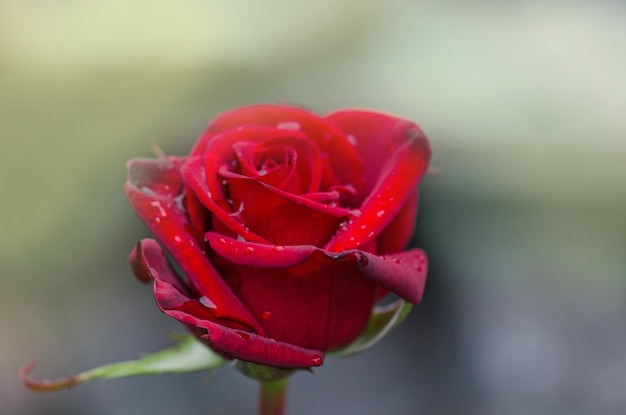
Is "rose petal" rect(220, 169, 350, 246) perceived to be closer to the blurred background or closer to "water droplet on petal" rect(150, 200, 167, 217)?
"water droplet on petal" rect(150, 200, 167, 217)

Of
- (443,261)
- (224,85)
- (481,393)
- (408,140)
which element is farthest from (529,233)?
(408,140)

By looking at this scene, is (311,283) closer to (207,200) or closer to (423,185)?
(207,200)

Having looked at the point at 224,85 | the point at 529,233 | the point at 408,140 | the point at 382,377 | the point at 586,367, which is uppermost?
the point at 408,140

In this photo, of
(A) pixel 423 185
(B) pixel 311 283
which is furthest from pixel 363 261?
(A) pixel 423 185

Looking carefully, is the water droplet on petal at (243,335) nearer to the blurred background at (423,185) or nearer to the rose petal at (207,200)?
Answer: the rose petal at (207,200)

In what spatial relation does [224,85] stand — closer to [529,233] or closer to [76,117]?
[76,117]

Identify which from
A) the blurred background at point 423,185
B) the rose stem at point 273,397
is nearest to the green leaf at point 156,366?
the rose stem at point 273,397

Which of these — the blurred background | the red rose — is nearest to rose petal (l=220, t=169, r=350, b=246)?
the red rose
